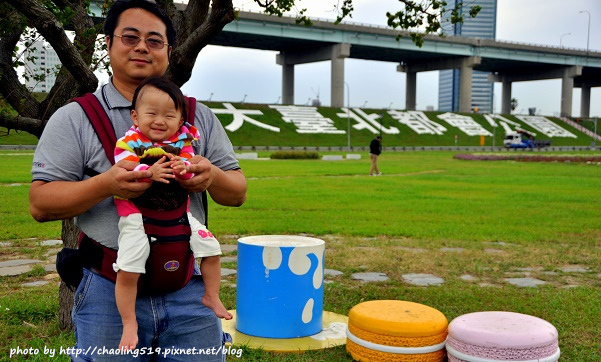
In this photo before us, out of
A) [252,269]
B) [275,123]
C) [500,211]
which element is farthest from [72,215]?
[275,123]

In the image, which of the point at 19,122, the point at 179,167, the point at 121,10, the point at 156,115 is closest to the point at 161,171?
the point at 179,167

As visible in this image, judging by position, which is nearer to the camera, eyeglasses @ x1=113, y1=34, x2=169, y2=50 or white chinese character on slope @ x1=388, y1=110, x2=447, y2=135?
eyeglasses @ x1=113, y1=34, x2=169, y2=50

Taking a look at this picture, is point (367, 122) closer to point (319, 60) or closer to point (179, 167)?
point (319, 60)

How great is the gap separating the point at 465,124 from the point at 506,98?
2057 centimetres

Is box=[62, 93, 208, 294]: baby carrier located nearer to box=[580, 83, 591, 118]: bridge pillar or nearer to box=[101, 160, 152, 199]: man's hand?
box=[101, 160, 152, 199]: man's hand

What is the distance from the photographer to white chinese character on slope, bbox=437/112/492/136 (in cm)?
7339

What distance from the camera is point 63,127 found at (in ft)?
6.99

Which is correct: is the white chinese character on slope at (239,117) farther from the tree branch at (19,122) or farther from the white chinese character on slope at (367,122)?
the tree branch at (19,122)

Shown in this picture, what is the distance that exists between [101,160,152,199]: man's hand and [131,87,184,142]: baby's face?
18cm

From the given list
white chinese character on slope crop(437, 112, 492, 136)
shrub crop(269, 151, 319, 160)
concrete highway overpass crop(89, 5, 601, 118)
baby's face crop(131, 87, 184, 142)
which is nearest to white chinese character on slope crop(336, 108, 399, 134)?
concrete highway overpass crop(89, 5, 601, 118)

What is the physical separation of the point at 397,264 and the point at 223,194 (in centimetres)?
572

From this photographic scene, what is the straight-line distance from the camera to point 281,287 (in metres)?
4.78

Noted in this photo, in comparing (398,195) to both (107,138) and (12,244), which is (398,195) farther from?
(107,138)

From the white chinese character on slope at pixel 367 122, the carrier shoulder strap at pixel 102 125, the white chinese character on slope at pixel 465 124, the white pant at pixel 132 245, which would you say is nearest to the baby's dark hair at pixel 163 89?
the carrier shoulder strap at pixel 102 125
